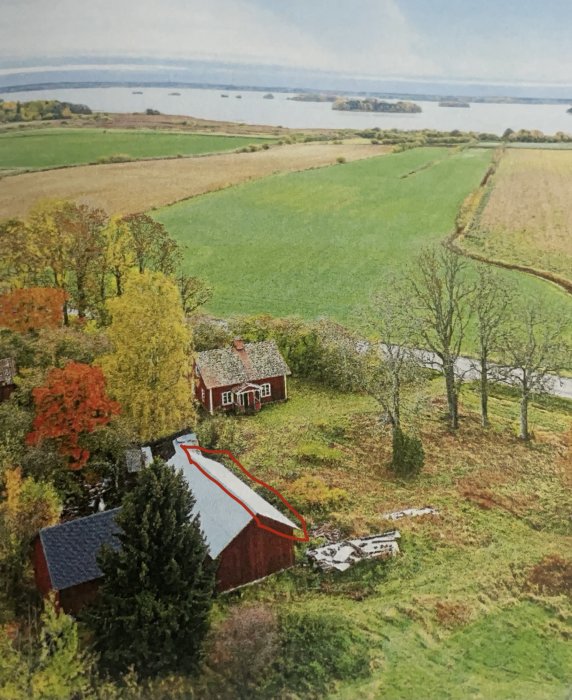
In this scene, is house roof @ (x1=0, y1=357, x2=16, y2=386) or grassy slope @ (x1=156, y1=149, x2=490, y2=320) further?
grassy slope @ (x1=156, y1=149, x2=490, y2=320)

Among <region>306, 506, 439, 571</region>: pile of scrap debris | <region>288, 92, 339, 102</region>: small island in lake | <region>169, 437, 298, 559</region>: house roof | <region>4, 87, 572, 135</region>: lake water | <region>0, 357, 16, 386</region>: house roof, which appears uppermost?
<region>288, 92, 339, 102</region>: small island in lake

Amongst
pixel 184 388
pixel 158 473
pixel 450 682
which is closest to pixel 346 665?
pixel 450 682

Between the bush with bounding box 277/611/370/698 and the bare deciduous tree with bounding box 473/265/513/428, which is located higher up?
the bare deciduous tree with bounding box 473/265/513/428

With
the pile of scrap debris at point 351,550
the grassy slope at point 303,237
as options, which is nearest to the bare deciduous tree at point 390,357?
the grassy slope at point 303,237

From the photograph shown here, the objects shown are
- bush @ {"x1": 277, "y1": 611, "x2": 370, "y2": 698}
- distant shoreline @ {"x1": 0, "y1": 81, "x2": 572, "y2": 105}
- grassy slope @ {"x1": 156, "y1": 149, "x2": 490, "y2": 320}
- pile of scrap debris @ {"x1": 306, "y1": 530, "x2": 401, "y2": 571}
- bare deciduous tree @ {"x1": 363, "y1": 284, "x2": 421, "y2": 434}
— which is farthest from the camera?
grassy slope @ {"x1": 156, "y1": 149, "x2": 490, "y2": 320}

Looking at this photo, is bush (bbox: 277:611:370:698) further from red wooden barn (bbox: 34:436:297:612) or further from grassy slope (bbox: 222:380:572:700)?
red wooden barn (bbox: 34:436:297:612)

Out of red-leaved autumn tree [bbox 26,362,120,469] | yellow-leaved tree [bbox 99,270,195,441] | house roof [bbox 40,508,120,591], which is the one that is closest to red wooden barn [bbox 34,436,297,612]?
house roof [bbox 40,508,120,591]

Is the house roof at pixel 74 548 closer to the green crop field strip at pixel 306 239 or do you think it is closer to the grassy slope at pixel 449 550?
the grassy slope at pixel 449 550
